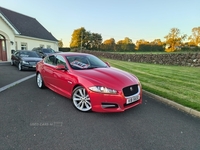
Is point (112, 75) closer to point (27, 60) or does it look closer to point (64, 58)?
point (64, 58)

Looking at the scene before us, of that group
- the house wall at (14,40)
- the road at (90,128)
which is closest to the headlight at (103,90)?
the road at (90,128)

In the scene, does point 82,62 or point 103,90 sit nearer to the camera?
point 103,90

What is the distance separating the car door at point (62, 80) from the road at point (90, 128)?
1.39ft

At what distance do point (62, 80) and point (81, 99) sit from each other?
3.20 ft

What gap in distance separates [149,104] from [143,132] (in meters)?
1.73

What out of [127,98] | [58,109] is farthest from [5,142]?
[127,98]

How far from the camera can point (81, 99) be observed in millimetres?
3881

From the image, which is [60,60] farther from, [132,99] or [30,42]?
[30,42]

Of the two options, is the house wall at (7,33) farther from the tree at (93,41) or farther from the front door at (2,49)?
the tree at (93,41)

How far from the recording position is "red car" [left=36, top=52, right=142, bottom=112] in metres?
3.44

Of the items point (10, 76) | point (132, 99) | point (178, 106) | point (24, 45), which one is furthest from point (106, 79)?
point (24, 45)

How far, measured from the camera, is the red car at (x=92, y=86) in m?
3.44

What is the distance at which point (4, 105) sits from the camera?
13.3 ft

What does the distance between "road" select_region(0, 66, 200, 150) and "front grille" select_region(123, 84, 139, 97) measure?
596 mm
